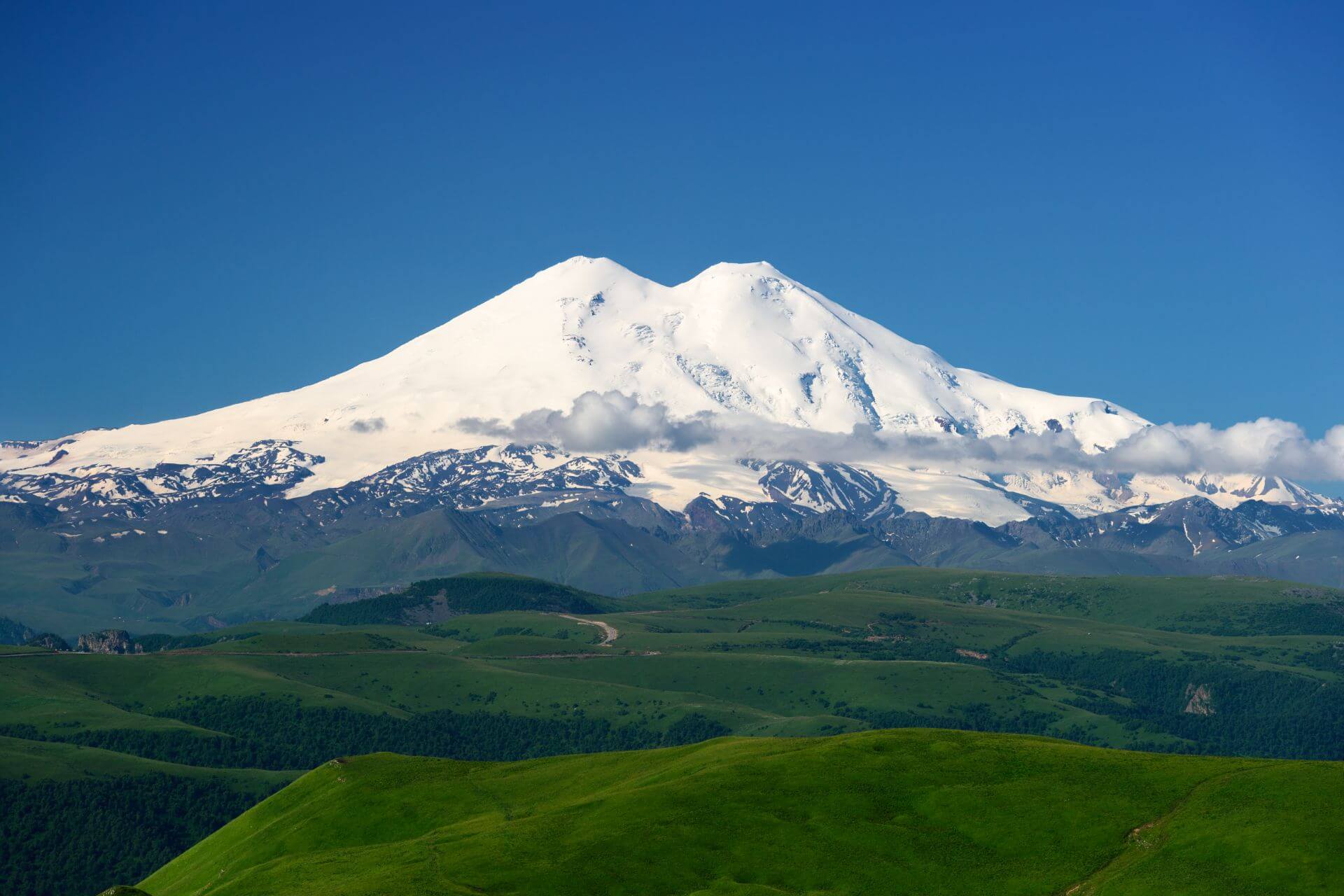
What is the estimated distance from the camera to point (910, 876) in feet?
484

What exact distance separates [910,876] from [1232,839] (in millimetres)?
30973

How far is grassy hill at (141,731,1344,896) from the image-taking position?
14275cm

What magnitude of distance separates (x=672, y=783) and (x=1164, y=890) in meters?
60.1

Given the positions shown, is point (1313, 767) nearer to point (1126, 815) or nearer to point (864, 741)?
point (1126, 815)

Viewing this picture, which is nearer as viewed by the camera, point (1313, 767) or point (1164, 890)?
point (1164, 890)

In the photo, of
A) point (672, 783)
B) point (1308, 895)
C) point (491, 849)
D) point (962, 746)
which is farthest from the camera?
point (962, 746)

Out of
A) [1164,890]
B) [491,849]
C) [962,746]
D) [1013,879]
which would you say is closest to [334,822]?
[491,849]

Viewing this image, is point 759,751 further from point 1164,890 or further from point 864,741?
point 1164,890

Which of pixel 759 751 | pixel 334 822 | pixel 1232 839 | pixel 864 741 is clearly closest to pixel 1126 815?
pixel 1232 839

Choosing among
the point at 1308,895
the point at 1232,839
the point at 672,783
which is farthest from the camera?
the point at 672,783

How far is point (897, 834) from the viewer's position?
157 meters

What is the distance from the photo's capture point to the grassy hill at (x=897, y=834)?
468ft

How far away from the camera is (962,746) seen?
187 m

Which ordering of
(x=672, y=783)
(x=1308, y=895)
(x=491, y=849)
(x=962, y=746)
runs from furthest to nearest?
1. (x=962, y=746)
2. (x=672, y=783)
3. (x=491, y=849)
4. (x=1308, y=895)
